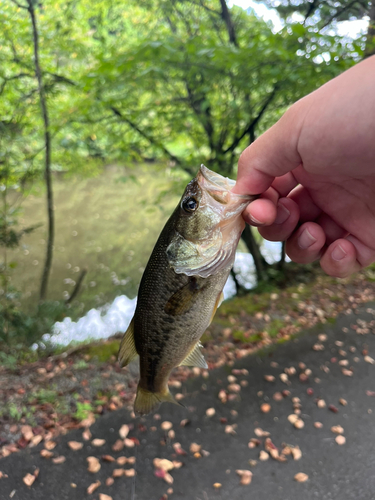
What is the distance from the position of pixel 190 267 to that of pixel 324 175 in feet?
3.32

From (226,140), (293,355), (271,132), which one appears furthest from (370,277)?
(271,132)

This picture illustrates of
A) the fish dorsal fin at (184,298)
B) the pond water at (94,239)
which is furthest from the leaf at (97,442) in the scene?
the pond water at (94,239)

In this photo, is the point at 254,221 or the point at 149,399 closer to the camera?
the point at 254,221

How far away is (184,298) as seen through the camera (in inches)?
66.6

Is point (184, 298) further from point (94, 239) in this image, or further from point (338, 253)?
point (94, 239)

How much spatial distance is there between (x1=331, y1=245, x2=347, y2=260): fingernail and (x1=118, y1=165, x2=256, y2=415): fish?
0.90 metres

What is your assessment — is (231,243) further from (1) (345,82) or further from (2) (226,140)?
(2) (226,140)

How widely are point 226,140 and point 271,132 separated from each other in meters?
4.32

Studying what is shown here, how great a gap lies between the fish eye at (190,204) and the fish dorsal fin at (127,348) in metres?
0.74

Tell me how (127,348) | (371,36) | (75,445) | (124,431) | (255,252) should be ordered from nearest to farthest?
1. (127,348)
2. (75,445)
3. (124,431)
4. (371,36)
5. (255,252)

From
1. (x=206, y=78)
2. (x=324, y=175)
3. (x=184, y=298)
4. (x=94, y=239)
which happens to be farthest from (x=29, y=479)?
(x=94, y=239)

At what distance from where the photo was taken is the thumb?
1.55 metres

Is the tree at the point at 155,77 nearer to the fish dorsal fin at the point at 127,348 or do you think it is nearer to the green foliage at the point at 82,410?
the fish dorsal fin at the point at 127,348

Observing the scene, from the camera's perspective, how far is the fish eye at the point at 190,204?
1640 millimetres
